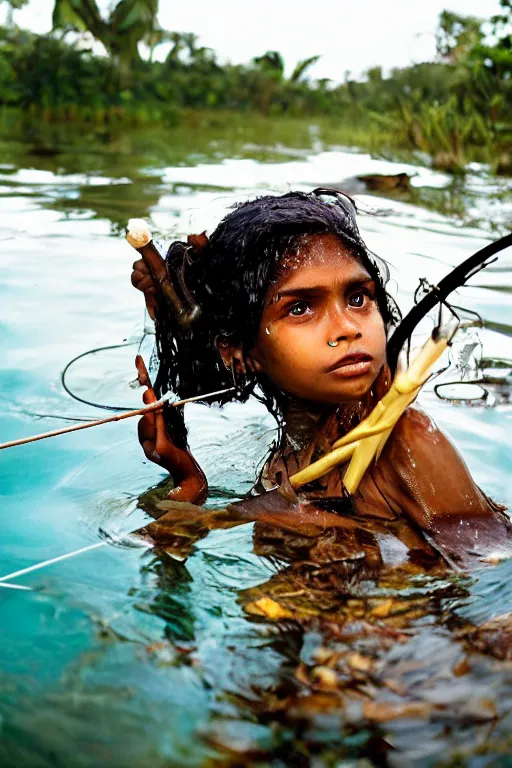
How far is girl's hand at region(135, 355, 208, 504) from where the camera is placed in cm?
311

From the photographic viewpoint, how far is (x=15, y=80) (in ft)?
66.9

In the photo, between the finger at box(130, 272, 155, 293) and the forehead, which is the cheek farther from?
the finger at box(130, 272, 155, 293)

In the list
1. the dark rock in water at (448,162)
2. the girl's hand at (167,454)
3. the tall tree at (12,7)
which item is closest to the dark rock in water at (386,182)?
the dark rock in water at (448,162)

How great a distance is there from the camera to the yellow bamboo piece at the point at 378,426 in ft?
8.98

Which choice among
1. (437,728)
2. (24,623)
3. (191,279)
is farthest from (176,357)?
(437,728)

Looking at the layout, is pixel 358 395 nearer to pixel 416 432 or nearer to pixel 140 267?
pixel 416 432

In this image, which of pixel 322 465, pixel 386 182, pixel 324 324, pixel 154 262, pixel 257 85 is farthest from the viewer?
→ pixel 257 85

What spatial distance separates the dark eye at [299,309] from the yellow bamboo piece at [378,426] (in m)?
0.32

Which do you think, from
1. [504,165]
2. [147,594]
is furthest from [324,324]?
[504,165]

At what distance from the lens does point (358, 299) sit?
2.91 metres

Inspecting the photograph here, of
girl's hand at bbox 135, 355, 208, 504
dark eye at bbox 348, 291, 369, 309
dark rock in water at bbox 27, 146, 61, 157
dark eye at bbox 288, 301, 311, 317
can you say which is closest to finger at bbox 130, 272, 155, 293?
girl's hand at bbox 135, 355, 208, 504

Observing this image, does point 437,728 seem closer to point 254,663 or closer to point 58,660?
point 254,663

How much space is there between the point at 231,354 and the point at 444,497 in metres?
0.85

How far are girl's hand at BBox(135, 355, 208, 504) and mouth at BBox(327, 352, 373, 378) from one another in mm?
583
